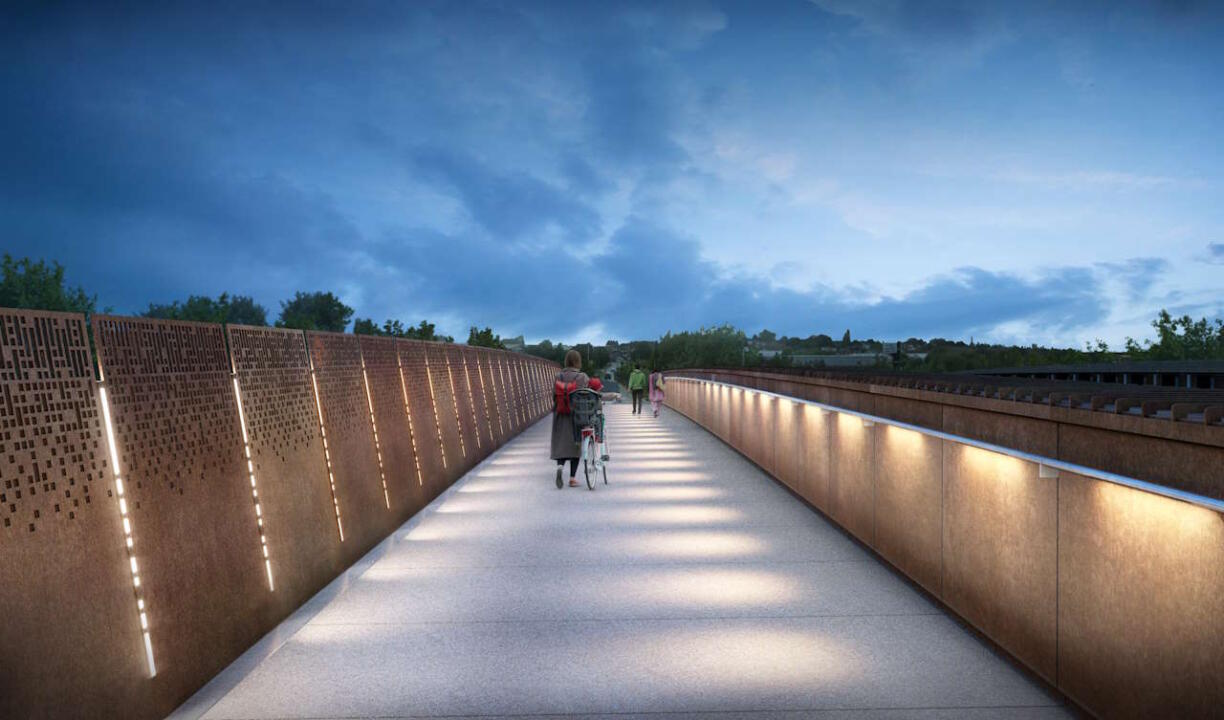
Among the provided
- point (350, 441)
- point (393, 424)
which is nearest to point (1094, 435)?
point (350, 441)

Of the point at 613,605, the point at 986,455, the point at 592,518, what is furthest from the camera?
the point at 592,518

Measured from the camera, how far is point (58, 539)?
434 cm

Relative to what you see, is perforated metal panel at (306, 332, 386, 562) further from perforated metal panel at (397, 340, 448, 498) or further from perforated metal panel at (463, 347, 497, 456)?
perforated metal panel at (463, 347, 497, 456)

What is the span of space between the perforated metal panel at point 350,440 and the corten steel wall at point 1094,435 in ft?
17.5

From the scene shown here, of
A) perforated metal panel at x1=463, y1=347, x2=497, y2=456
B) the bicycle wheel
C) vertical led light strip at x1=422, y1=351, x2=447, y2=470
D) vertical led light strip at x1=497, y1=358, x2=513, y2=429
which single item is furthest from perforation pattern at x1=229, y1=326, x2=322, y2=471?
vertical led light strip at x1=497, y1=358, x2=513, y2=429

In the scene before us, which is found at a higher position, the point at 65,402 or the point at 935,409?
the point at 65,402

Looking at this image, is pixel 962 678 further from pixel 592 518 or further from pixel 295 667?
pixel 592 518

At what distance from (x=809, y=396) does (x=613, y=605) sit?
9.10 meters

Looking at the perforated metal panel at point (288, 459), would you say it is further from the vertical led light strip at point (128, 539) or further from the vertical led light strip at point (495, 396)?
the vertical led light strip at point (495, 396)

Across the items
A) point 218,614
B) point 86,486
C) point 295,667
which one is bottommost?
point 295,667

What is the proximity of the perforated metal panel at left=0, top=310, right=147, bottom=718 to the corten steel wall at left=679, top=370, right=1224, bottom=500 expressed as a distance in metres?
5.06

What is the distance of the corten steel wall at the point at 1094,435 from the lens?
14.6 feet

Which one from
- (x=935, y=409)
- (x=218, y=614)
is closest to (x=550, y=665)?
(x=218, y=614)

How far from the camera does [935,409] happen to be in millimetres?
8742
